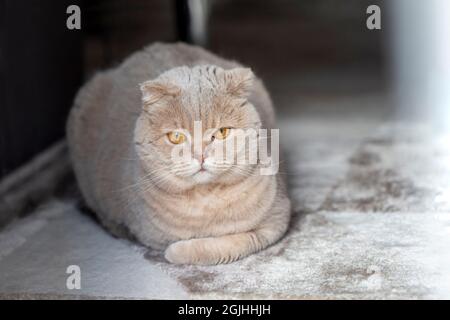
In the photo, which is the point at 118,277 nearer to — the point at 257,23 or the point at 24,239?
the point at 24,239

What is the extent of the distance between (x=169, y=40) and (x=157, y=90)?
10.7ft

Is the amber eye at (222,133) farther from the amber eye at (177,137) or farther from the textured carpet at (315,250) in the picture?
the textured carpet at (315,250)

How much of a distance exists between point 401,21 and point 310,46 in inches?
45.9

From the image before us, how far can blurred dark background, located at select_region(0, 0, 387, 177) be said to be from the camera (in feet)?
11.5

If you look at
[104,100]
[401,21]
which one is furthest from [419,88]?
[104,100]

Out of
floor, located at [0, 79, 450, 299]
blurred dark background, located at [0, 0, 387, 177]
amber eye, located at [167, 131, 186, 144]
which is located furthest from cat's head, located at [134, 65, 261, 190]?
blurred dark background, located at [0, 0, 387, 177]

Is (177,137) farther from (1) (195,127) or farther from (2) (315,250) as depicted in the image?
(2) (315,250)

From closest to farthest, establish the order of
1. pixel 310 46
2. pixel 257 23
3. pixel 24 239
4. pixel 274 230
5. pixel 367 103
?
pixel 274 230, pixel 24 239, pixel 367 103, pixel 310 46, pixel 257 23

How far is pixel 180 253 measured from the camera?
8.48 ft

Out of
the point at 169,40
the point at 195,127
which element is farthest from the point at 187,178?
the point at 169,40

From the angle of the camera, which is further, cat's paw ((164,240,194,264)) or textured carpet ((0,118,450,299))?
cat's paw ((164,240,194,264))

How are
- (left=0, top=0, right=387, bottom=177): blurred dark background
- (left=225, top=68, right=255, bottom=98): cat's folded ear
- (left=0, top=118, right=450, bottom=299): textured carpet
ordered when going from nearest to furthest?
(left=0, top=118, right=450, bottom=299): textured carpet → (left=225, top=68, right=255, bottom=98): cat's folded ear → (left=0, top=0, right=387, bottom=177): blurred dark background

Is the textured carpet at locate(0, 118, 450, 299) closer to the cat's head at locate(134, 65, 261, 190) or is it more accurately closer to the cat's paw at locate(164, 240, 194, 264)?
the cat's paw at locate(164, 240, 194, 264)

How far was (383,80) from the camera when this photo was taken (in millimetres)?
5812
